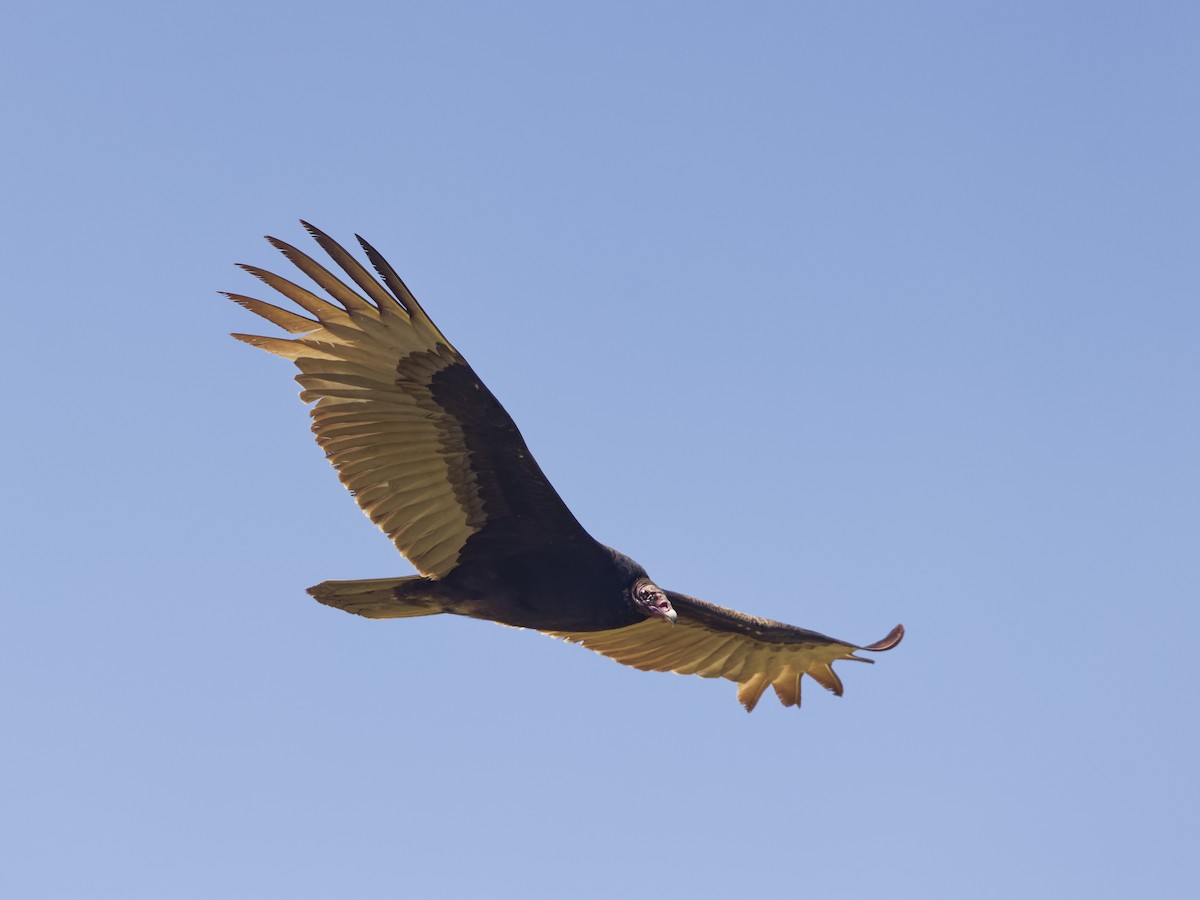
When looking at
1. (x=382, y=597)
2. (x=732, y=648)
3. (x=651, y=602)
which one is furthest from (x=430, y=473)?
(x=732, y=648)

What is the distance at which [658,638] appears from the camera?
12023 mm

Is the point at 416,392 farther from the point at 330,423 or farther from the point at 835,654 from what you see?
the point at 835,654

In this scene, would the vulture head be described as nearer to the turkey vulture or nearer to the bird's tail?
the turkey vulture

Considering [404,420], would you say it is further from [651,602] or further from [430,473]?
[651,602]

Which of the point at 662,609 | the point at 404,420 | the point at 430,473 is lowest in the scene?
the point at 662,609

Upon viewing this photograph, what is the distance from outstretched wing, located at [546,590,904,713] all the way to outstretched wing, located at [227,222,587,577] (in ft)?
5.89

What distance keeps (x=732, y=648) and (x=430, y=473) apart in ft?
11.0

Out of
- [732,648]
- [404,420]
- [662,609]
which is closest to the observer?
[404,420]

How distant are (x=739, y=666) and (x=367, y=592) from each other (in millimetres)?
3618

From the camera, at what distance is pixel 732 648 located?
12258 millimetres

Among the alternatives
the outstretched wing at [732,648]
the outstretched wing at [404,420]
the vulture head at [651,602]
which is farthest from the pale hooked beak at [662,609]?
the outstretched wing at [732,648]

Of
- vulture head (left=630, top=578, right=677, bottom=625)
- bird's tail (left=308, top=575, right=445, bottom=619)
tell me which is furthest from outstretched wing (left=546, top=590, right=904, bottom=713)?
bird's tail (left=308, top=575, right=445, bottom=619)

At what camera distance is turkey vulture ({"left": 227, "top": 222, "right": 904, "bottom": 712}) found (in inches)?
382

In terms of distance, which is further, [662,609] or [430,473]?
[662,609]
